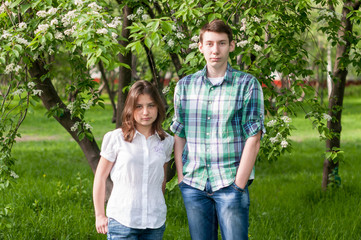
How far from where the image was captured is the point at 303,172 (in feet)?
26.2

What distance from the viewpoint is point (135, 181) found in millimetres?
2508

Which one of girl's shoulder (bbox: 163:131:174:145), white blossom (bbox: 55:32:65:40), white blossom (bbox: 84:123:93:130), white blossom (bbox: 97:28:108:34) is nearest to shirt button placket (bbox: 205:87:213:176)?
girl's shoulder (bbox: 163:131:174:145)

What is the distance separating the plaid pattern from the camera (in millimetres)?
2520

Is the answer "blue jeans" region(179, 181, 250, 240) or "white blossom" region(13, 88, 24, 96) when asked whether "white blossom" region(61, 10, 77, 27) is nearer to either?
"white blossom" region(13, 88, 24, 96)

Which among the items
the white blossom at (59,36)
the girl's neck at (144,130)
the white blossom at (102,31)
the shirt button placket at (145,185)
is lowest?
the shirt button placket at (145,185)

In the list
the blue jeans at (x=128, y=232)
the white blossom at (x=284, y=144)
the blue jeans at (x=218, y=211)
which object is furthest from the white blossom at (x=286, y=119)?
the blue jeans at (x=128, y=232)

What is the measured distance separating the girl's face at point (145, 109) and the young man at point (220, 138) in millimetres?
184

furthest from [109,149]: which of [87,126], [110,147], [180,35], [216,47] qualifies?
[87,126]

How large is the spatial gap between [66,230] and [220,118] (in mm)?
2559

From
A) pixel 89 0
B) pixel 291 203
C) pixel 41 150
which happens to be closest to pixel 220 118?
pixel 89 0

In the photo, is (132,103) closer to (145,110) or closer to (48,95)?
(145,110)

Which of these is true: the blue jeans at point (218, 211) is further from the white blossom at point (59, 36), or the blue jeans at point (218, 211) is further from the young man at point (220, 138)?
the white blossom at point (59, 36)

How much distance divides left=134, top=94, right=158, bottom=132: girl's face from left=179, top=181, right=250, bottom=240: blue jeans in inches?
16.7

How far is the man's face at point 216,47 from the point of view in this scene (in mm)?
2494
